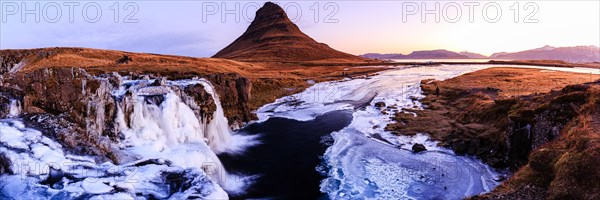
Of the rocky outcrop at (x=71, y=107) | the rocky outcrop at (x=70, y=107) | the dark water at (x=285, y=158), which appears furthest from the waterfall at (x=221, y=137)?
the rocky outcrop at (x=70, y=107)

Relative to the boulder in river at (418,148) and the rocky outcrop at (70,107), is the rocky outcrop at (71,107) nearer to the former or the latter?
the rocky outcrop at (70,107)

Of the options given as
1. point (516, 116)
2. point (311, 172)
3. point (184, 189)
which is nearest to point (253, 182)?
point (311, 172)

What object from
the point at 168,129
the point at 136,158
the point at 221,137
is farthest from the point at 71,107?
the point at 221,137

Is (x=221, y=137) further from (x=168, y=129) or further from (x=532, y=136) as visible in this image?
(x=532, y=136)

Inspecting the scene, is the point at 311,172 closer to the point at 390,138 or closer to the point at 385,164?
the point at 385,164

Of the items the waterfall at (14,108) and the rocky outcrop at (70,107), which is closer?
the rocky outcrop at (70,107)

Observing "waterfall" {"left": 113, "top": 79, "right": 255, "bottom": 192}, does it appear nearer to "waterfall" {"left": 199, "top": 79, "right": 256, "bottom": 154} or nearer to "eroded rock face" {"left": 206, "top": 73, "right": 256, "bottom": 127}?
"waterfall" {"left": 199, "top": 79, "right": 256, "bottom": 154}

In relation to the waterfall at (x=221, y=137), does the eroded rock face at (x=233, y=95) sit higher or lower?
higher
